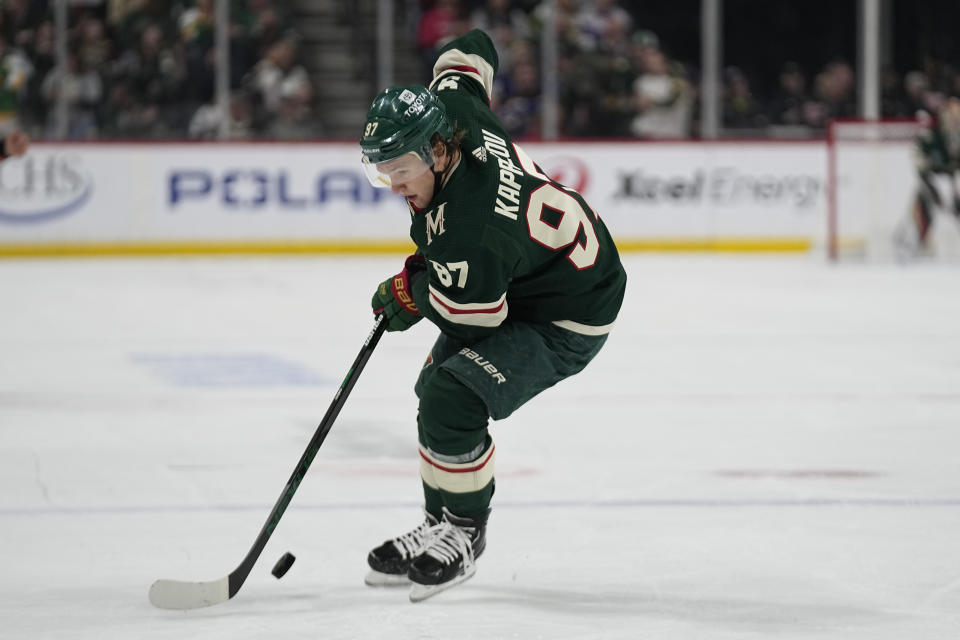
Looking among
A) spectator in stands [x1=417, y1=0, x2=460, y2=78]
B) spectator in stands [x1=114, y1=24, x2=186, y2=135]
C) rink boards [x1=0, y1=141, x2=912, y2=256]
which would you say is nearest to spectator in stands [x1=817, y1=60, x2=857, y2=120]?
rink boards [x1=0, y1=141, x2=912, y2=256]

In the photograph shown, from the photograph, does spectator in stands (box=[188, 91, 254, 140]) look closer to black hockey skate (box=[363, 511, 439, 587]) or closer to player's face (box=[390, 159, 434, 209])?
black hockey skate (box=[363, 511, 439, 587])

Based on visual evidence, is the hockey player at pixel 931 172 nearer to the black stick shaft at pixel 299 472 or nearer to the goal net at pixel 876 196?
the goal net at pixel 876 196

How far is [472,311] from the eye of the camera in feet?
9.26

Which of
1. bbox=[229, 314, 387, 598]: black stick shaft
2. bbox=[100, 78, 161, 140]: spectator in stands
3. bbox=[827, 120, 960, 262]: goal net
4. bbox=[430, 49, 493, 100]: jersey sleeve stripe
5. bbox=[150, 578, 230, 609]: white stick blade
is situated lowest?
bbox=[827, 120, 960, 262]: goal net

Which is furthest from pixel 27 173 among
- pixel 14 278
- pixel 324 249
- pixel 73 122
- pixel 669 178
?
pixel 669 178

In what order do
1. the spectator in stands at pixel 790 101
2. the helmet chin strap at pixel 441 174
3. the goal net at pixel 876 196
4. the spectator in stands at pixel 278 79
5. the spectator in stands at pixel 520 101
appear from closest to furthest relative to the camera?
1. the helmet chin strap at pixel 441 174
2. the goal net at pixel 876 196
3. the spectator in stands at pixel 278 79
4. the spectator in stands at pixel 520 101
5. the spectator in stands at pixel 790 101

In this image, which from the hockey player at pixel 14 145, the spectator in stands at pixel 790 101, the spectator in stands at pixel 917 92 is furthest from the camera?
the spectator in stands at pixel 917 92

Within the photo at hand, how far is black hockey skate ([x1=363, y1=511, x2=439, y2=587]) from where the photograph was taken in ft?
10.1

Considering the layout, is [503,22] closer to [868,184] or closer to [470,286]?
[868,184]

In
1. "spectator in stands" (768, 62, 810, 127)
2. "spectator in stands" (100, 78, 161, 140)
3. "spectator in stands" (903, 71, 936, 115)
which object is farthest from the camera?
"spectator in stands" (903, 71, 936, 115)

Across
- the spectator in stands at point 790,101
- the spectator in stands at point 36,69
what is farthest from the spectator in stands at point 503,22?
the spectator in stands at point 36,69

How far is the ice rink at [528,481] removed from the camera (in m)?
2.87

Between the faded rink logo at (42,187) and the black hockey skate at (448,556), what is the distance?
29.1 ft

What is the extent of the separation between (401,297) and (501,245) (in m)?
0.37
